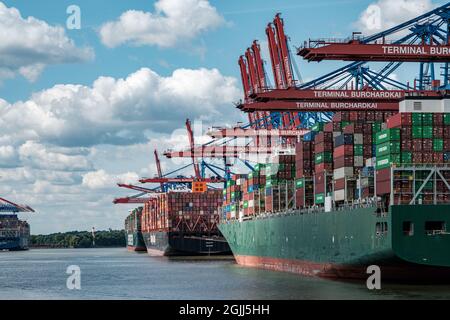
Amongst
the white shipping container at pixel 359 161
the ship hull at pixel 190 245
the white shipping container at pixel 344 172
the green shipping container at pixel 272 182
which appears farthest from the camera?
the ship hull at pixel 190 245

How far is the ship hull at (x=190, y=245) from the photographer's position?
134 metres

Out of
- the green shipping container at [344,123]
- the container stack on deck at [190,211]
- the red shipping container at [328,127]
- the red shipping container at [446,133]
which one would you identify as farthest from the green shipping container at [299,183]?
the container stack on deck at [190,211]

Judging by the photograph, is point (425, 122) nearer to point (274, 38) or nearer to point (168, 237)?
point (274, 38)

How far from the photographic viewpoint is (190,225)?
142750 mm

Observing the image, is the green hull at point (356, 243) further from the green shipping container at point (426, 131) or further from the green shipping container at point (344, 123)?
the green shipping container at point (344, 123)

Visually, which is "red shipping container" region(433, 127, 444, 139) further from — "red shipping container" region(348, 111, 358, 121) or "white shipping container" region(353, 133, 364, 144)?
"red shipping container" region(348, 111, 358, 121)

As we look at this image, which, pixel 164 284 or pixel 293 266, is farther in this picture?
pixel 293 266

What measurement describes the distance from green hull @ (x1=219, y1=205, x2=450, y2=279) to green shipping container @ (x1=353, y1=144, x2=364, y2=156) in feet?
13.4

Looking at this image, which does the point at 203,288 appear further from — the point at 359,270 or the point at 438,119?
the point at 438,119

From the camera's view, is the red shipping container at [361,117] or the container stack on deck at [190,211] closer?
the red shipping container at [361,117]

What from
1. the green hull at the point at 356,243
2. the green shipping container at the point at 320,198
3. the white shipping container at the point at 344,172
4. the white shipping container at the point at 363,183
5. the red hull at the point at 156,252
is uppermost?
the white shipping container at the point at 344,172

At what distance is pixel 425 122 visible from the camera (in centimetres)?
5678

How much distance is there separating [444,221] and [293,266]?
71.4ft
